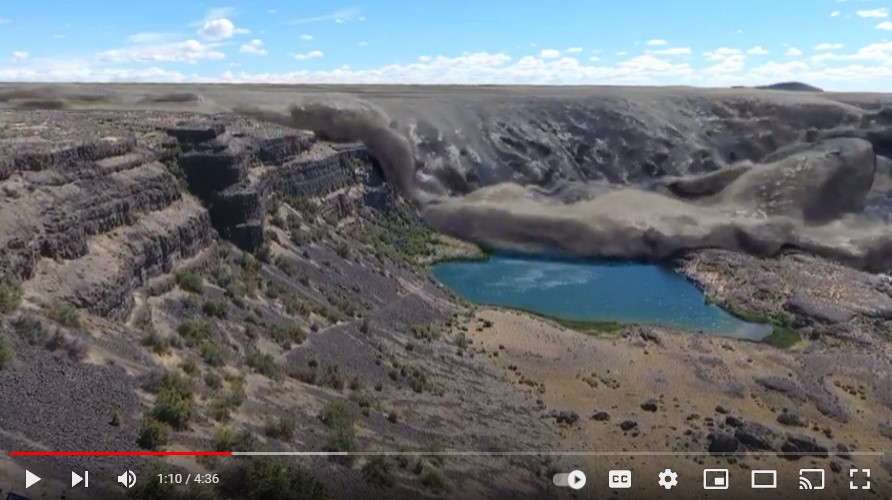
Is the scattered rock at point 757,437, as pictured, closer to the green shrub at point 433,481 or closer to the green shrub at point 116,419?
the green shrub at point 433,481

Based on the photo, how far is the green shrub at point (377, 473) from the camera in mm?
14970

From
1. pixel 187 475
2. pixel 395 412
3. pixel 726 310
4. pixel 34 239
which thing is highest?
pixel 34 239

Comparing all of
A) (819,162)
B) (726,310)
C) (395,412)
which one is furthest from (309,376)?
(819,162)

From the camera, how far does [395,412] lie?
20172 mm

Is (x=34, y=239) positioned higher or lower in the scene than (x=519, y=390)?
higher

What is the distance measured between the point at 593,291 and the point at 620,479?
25933 millimetres

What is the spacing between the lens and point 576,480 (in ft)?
58.3

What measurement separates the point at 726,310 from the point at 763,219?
54.1 ft

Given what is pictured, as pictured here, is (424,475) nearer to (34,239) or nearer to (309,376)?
(309,376)

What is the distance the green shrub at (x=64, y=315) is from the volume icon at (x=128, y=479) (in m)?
6.14

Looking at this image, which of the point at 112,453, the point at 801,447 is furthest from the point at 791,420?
the point at 112,453

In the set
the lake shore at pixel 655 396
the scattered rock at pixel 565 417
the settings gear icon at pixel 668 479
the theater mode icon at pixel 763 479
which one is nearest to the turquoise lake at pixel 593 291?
the lake shore at pixel 655 396

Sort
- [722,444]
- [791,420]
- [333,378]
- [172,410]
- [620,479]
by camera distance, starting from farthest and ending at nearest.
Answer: [791,420]
[722,444]
[333,378]
[620,479]
[172,410]

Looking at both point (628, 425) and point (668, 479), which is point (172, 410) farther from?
point (628, 425)
